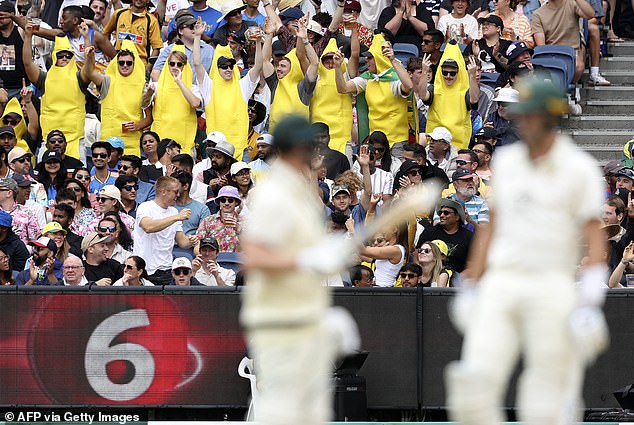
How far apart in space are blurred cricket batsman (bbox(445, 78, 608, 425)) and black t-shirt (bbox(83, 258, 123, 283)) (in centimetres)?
693

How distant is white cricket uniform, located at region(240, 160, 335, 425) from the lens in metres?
7.39

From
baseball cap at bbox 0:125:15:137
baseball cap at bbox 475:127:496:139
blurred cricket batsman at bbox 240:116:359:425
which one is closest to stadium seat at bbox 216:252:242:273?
baseball cap at bbox 475:127:496:139

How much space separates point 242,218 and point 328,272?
7.62m

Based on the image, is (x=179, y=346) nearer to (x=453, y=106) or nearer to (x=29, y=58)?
(x=453, y=106)

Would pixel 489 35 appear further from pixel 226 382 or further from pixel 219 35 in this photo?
pixel 226 382

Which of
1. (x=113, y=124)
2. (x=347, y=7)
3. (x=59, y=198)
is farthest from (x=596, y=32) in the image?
(x=59, y=198)

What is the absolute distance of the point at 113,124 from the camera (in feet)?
59.0

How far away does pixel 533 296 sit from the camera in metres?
7.73

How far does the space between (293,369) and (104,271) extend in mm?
7161

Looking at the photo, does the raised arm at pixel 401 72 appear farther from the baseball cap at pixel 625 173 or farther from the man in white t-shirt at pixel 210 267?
the man in white t-shirt at pixel 210 267

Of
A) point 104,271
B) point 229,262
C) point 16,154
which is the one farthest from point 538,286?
point 16,154

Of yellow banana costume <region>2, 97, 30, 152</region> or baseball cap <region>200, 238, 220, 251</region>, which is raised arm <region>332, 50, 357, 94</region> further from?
baseball cap <region>200, 238, 220, 251</region>

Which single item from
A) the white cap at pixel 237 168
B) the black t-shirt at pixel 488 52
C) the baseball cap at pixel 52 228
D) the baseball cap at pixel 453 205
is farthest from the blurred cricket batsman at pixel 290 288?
the black t-shirt at pixel 488 52

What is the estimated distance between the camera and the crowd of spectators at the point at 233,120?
14.5 meters
